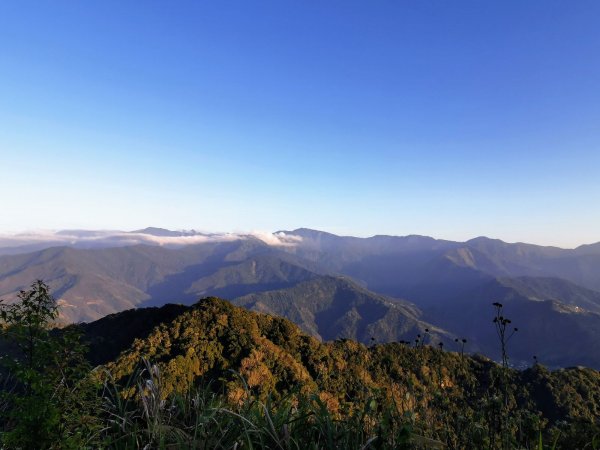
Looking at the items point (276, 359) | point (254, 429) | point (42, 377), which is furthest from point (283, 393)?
point (276, 359)

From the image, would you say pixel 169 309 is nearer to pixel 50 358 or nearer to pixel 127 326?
pixel 127 326

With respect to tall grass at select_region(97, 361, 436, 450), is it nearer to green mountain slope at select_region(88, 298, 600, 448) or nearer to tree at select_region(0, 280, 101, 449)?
tree at select_region(0, 280, 101, 449)

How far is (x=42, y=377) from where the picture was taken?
3693 millimetres

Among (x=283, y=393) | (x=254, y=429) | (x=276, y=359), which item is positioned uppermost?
(x=254, y=429)

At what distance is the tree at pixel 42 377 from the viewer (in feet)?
11.5

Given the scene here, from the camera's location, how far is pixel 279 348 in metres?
57.9

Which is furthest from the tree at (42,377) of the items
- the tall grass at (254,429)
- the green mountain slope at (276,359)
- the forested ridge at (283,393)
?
the green mountain slope at (276,359)

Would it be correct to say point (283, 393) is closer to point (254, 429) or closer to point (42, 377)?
point (254, 429)

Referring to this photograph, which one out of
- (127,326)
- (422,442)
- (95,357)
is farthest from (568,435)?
(127,326)

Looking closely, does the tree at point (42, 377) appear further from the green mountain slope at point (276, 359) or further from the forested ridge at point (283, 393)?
the green mountain slope at point (276, 359)

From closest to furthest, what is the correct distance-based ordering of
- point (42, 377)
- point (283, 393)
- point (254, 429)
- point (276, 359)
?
1. point (42, 377)
2. point (254, 429)
3. point (283, 393)
4. point (276, 359)

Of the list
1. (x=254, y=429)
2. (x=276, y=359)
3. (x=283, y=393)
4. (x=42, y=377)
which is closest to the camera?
(x=42, y=377)

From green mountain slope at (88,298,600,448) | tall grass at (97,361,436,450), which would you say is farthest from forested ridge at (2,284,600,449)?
green mountain slope at (88,298,600,448)

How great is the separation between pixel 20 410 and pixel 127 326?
259 ft
